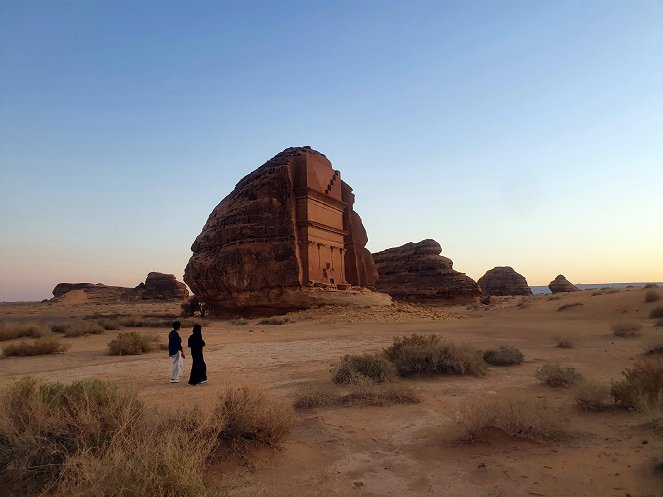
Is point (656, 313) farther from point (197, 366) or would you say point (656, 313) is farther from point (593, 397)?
point (197, 366)

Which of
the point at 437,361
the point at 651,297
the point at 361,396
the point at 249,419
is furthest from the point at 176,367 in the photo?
the point at 651,297

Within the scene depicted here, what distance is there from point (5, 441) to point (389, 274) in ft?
181

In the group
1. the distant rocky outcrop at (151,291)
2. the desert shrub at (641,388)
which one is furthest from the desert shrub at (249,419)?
the distant rocky outcrop at (151,291)

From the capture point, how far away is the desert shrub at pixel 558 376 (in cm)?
779

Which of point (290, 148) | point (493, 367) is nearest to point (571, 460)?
point (493, 367)

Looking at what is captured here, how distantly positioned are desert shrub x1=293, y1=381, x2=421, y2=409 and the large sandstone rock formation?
19.8 metres

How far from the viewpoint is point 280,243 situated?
91.3 feet

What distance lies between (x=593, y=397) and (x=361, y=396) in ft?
11.4

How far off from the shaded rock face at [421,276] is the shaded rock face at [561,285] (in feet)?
102

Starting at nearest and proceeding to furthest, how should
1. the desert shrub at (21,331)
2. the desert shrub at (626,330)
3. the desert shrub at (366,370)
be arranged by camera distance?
the desert shrub at (366,370), the desert shrub at (626,330), the desert shrub at (21,331)

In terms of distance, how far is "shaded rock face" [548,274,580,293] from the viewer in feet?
247

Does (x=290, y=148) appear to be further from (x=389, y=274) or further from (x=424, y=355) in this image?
(x=389, y=274)

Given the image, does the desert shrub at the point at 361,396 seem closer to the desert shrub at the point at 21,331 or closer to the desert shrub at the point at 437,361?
the desert shrub at the point at 437,361

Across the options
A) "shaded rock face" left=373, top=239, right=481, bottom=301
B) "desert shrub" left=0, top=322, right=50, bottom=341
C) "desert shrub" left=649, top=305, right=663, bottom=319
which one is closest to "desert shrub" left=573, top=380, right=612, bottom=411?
"desert shrub" left=649, top=305, right=663, bottom=319
